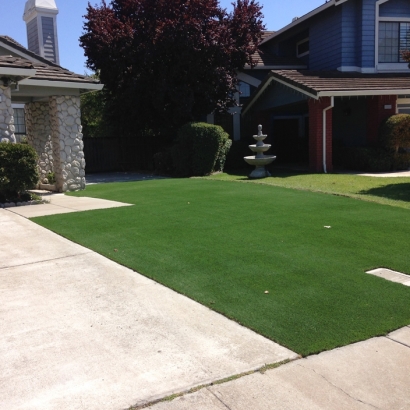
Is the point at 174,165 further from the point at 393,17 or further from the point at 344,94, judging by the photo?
the point at 393,17

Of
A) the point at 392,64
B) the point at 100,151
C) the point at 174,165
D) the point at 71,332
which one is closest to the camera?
the point at 71,332

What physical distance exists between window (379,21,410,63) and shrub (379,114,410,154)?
16.8ft

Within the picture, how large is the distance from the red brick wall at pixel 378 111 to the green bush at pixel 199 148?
5.54m

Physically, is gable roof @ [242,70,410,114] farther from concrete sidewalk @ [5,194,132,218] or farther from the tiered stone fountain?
concrete sidewalk @ [5,194,132,218]

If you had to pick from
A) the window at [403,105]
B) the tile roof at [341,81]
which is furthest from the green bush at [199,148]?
the window at [403,105]

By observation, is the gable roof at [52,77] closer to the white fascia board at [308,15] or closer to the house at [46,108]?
the house at [46,108]

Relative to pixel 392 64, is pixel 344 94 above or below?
below

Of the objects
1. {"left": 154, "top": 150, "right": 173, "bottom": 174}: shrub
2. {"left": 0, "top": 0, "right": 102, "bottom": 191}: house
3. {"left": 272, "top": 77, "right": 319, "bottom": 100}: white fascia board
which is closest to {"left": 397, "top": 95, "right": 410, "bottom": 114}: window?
{"left": 272, "top": 77, "right": 319, "bottom": 100}: white fascia board

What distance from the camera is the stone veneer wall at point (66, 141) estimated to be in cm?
1355

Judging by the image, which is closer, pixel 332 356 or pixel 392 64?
pixel 332 356

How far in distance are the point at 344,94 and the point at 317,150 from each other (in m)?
2.13

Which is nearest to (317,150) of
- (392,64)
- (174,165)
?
(174,165)

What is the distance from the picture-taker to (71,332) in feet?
13.9

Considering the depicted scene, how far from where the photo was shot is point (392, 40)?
2080 centimetres
